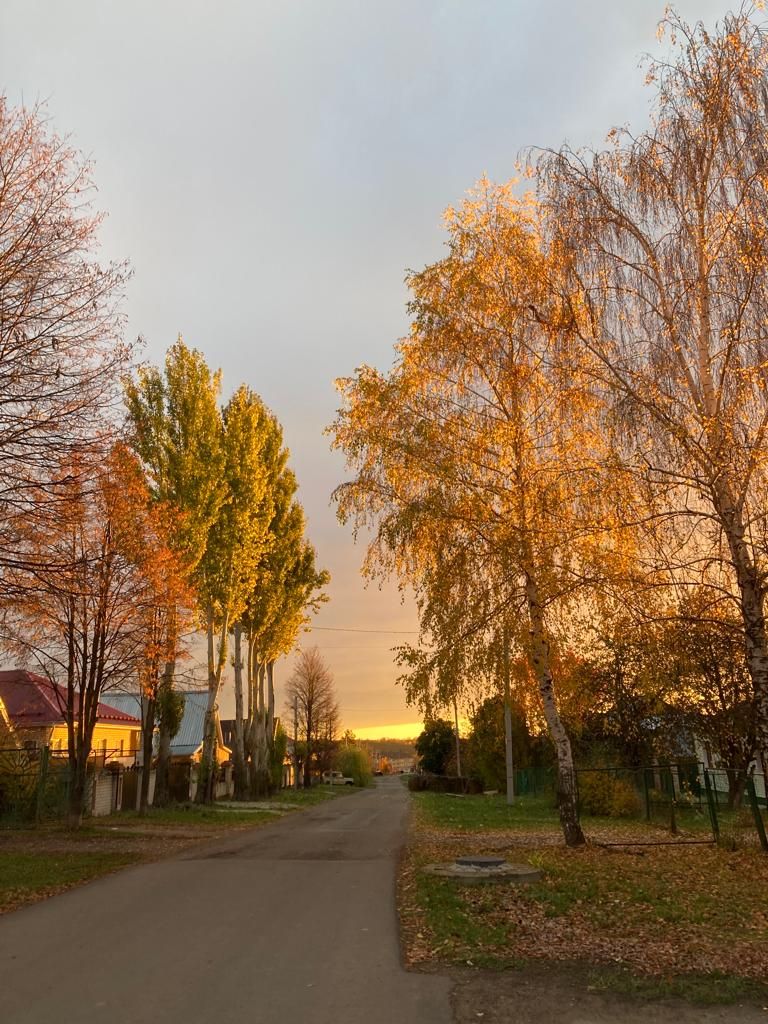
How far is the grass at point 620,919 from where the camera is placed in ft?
19.4

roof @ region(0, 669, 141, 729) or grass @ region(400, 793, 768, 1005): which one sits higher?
roof @ region(0, 669, 141, 729)

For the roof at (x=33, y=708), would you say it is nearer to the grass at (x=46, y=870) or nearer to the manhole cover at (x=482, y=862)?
the grass at (x=46, y=870)

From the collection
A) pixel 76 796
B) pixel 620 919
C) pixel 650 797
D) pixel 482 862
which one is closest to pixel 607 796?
pixel 650 797

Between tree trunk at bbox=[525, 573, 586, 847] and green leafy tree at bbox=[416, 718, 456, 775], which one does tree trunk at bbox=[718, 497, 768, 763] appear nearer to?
tree trunk at bbox=[525, 573, 586, 847]

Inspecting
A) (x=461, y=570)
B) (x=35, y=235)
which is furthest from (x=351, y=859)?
(x=35, y=235)

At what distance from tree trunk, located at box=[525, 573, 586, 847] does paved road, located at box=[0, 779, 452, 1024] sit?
3.41 meters

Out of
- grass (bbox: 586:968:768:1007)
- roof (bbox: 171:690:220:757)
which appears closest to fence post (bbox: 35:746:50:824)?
grass (bbox: 586:968:768:1007)

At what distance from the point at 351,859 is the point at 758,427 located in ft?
33.8

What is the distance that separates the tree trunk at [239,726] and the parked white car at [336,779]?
148 feet

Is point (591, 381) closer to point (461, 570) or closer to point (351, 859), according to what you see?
point (461, 570)

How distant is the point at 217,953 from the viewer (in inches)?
271

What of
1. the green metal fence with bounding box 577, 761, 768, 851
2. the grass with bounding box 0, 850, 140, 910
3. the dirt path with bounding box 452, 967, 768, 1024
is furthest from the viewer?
the green metal fence with bounding box 577, 761, 768, 851

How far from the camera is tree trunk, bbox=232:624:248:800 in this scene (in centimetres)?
3023

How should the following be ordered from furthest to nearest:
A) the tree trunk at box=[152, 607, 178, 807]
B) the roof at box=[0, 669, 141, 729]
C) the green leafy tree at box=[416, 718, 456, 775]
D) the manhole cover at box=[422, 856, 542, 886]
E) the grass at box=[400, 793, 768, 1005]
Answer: the green leafy tree at box=[416, 718, 456, 775] → the roof at box=[0, 669, 141, 729] → the tree trunk at box=[152, 607, 178, 807] → the manhole cover at box=[422, 856, 542, 886] → the grass at box=[400, 793, 768, 1005]
